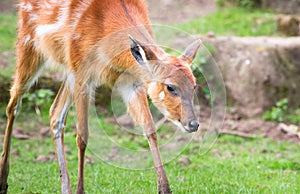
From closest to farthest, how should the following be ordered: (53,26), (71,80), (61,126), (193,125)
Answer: (193,125) < (71,80) < (53,26) < (61,126)

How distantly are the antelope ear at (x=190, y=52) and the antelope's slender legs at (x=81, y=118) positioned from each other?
1189 mm

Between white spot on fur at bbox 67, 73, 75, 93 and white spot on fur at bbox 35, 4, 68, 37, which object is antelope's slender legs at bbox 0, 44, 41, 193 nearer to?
white spot on fur at bbox 35, 4, 68, 37

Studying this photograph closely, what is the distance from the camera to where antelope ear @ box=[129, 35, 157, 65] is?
4.80m

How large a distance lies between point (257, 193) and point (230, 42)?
18.5 ft

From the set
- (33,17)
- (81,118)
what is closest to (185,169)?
(81,118)

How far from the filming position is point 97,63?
5.60 m

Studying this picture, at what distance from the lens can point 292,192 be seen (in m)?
5.92

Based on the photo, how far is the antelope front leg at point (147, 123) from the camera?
5.37 metres

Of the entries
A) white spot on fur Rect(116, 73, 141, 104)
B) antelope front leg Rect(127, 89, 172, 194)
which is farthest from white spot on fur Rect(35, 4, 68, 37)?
antelope front leg Rect(127, 89, 172, 194)

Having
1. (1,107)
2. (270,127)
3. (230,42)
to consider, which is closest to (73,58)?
(1,107)

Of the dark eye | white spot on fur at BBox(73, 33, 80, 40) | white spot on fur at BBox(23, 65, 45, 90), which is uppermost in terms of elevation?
the dark eye

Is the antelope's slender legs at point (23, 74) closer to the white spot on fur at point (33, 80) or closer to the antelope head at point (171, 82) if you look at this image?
the white spot on fur at point (33, 80)

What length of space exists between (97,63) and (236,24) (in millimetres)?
7980

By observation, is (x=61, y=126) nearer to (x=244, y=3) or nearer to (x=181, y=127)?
(x=181, y=127)
